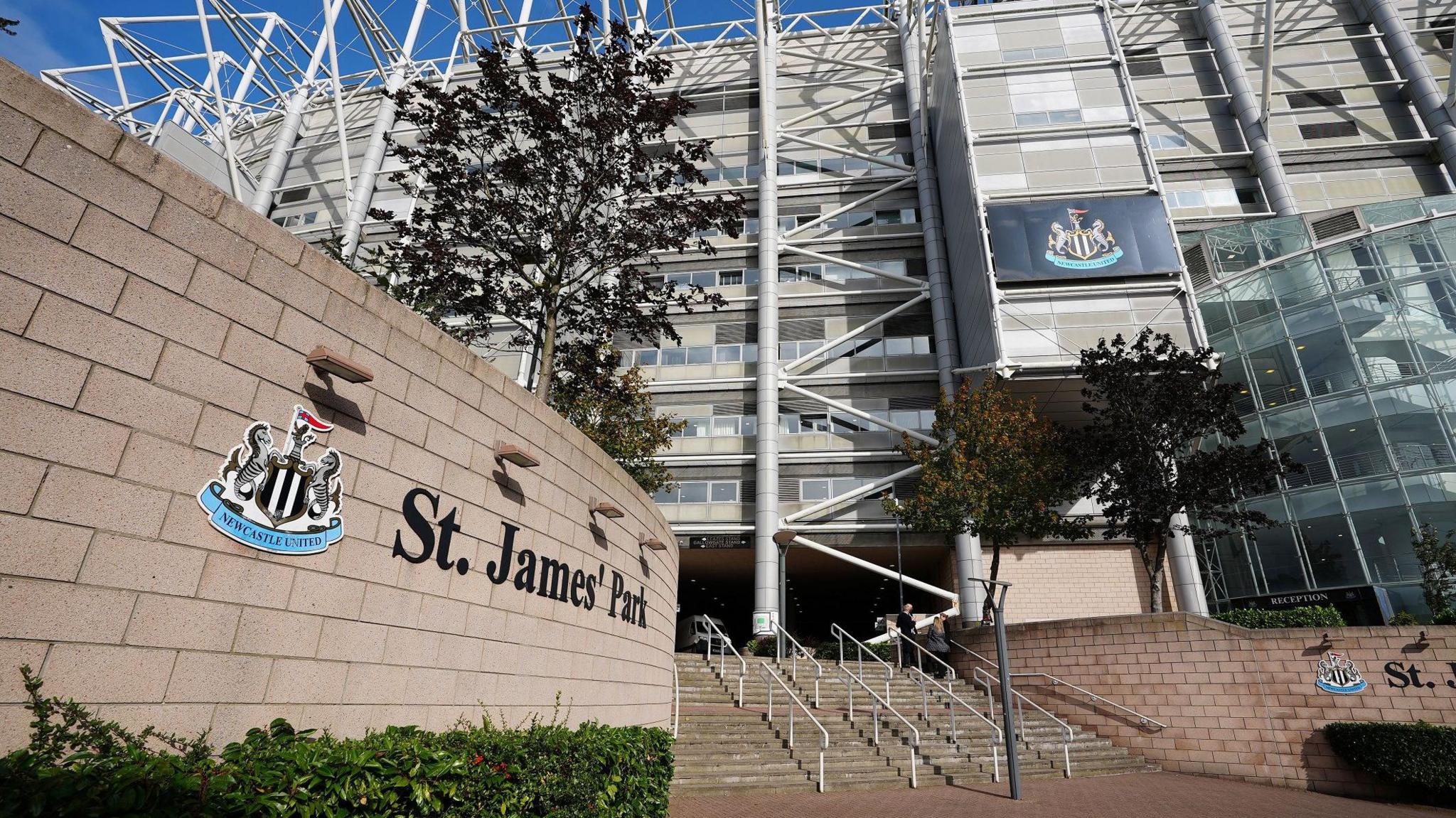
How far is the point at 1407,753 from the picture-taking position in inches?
492

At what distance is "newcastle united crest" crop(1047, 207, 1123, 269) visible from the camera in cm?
2523

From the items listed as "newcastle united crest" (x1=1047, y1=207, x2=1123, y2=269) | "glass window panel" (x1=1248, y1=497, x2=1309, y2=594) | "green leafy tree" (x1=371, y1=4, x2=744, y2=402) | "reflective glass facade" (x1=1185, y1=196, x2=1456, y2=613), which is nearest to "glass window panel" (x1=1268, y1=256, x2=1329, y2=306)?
"reflective glass facade" (x1=1185, y1=196, x2=1456, y2=613)

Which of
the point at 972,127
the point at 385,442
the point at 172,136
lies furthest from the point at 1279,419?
the point at 172,136

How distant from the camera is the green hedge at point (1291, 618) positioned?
1582 centimetres

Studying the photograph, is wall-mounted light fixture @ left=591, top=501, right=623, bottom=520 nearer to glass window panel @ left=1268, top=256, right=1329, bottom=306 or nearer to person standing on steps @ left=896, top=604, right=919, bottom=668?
person standing on steps @ left=896, top=604, right=919, bottom=668

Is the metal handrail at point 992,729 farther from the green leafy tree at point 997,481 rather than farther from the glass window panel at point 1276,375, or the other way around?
the glass window panel at point 1276,375

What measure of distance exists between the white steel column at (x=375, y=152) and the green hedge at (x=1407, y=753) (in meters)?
36.7

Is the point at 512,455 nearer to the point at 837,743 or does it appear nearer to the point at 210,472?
the point at 210,472

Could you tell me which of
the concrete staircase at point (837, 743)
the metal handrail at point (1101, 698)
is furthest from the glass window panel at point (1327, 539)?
the concrete staircase at point (837, 743)

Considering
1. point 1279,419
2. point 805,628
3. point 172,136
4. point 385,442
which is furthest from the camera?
point 805,628

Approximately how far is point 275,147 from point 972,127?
3565cm

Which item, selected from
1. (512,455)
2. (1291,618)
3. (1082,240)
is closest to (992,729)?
(1291,618)

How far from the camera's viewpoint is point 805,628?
150 feet

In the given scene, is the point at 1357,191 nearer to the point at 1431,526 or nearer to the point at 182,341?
the point at 1431,526
